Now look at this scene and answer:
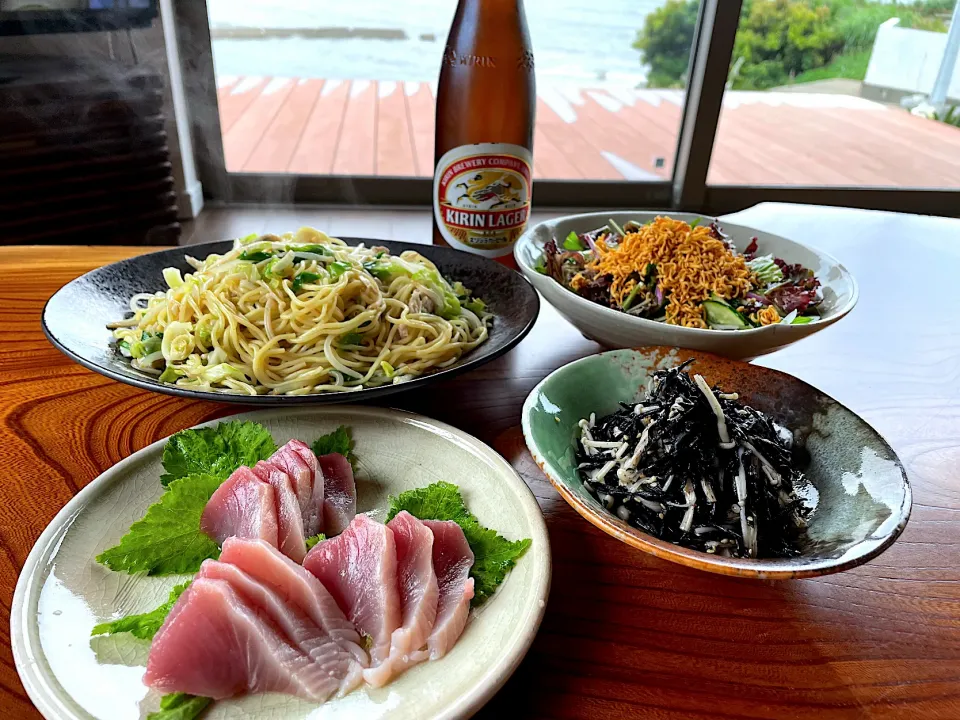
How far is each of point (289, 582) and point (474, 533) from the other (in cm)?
25

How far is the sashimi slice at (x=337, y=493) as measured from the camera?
100 cm

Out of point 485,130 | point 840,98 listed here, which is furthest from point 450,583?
point 840,98

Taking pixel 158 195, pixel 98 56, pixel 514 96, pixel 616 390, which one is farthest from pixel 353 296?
pixel 98 56

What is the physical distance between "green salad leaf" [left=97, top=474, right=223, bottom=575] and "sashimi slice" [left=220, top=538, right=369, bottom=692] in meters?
0.11

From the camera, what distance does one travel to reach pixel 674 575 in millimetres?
967

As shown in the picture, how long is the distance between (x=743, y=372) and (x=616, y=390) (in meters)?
0.22

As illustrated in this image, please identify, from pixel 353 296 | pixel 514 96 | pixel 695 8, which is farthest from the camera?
pixel 695 8

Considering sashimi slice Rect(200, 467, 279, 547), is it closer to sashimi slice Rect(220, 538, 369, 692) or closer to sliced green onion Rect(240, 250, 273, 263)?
sashimi slice Rect(220, 538, 369, 692)

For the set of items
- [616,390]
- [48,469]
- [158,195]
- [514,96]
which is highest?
[514,96]

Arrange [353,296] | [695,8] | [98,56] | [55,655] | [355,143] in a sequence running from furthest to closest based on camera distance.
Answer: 1. [355,143]
2. [695,8]
3. [98,56]
4. [353,296]
5. [55,655]

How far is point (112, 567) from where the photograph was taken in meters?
0.88

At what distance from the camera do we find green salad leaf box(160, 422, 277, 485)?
1033 mm

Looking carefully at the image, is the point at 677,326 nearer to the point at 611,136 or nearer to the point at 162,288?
the point at 162,288

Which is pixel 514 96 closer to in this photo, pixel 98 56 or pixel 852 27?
pixel 98 56
